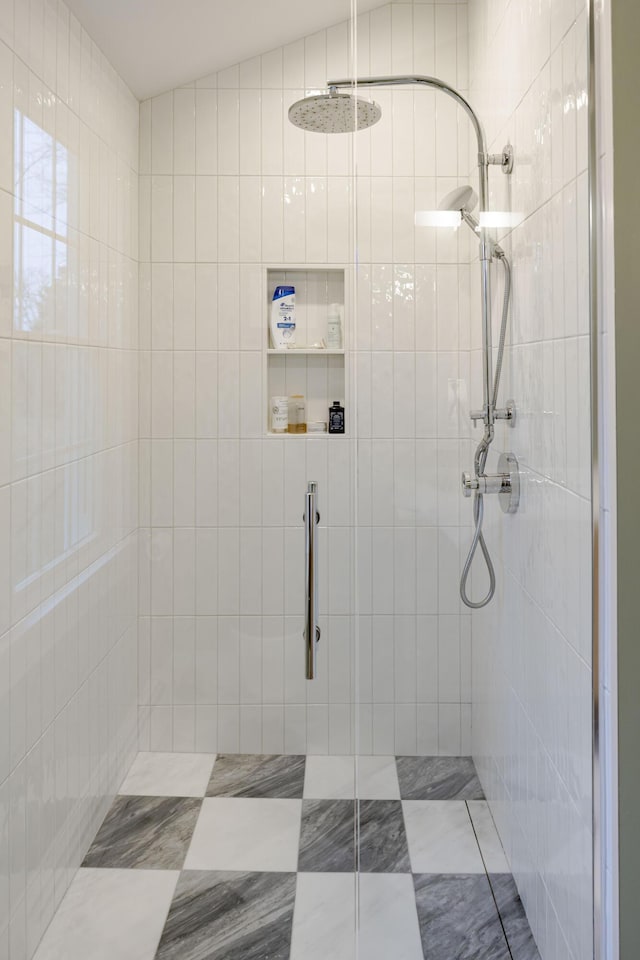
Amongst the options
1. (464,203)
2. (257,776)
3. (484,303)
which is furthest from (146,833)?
(464,203)

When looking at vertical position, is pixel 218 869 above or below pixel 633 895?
below

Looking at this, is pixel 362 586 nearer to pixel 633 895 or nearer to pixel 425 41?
pixel 633 895

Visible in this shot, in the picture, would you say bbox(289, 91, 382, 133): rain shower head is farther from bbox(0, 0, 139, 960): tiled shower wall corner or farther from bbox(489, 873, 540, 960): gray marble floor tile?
bbox(489, 873, 540, 960): gray marble floor tile

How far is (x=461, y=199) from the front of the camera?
3.95 feet

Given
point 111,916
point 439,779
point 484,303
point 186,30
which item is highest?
point 186,30

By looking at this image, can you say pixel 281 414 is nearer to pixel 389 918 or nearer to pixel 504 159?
pixel 504 159

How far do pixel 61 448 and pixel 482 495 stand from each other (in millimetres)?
1059

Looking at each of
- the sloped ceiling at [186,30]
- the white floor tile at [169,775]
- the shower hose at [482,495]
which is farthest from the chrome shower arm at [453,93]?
the white floor tile at [169,775]

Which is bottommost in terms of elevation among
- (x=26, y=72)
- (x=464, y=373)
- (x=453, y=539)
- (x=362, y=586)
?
(x=362, y=586)

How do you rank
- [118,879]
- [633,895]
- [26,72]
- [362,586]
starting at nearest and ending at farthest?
[633,895] < [362,586] < [26,72] < [118,879]

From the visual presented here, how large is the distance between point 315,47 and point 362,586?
1811 mm

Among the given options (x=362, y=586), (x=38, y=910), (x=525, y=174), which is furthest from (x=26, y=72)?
(x=38, y=910)

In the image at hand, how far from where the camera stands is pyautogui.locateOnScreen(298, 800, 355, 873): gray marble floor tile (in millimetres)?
1882

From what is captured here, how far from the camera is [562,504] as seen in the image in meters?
1.14
